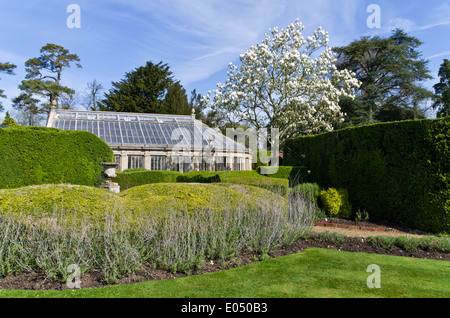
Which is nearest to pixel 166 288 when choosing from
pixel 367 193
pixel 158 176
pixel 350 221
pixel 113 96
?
pixel 350 221

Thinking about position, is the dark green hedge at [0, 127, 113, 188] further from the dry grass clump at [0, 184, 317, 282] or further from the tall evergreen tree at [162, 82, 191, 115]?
the tall evergreen tree at [162, 82, 191, 115]

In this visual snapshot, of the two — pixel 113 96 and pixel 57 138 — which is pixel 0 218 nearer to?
pixel 57 138

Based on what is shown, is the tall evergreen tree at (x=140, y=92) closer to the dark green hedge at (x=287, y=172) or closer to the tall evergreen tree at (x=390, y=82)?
the tall evergreen tree at (x=390, y=82)

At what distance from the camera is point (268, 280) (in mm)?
4836

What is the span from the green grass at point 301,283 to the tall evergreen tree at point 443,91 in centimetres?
2585

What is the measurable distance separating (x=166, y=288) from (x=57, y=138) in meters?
12.8

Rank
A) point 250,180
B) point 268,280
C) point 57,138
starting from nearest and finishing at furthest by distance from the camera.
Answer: point 268,280, point 250,180, point 57,138

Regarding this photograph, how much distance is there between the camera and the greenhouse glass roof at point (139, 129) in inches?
1019

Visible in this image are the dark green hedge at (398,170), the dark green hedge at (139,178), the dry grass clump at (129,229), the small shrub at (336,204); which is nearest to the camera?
the dry grass clump at (129,229)

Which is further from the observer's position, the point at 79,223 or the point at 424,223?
the point at 424,223

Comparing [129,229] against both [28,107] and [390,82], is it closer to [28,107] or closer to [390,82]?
[390,82]

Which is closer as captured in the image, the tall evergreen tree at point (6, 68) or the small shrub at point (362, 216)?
the small shrub at point (362, 216)

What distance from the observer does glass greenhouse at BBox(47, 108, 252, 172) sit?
25.2 meters

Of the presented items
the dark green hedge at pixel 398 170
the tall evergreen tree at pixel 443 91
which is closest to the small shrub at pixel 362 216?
the dark green hedge at pixel 398 170
